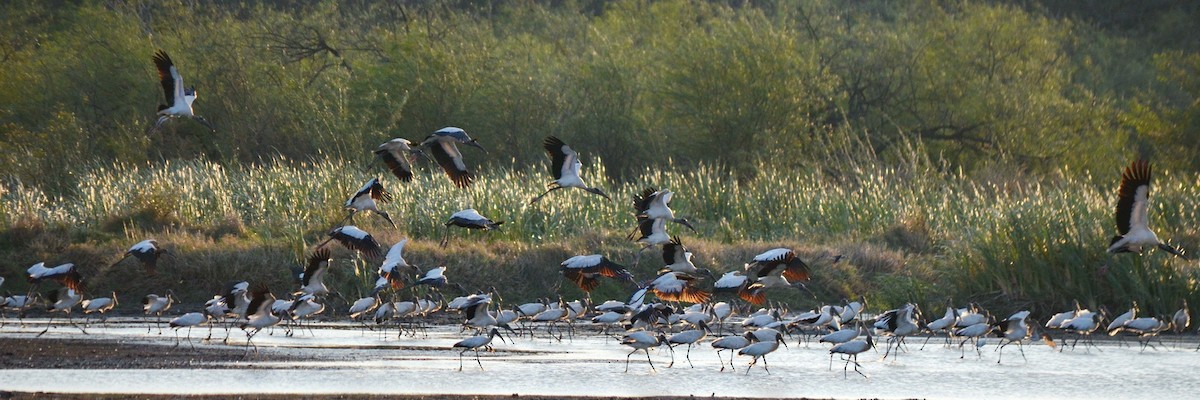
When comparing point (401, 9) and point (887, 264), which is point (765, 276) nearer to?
point (887, 264)

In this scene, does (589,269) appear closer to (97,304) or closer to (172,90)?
(172,90)

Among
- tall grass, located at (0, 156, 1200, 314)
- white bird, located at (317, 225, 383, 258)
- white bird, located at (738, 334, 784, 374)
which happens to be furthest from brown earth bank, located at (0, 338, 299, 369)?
A: tall grass, located at (0, 156, 1200, 314)

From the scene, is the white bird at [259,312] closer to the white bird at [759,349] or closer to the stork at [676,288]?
the stork at [676,288]

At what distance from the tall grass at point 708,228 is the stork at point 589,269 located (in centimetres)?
394

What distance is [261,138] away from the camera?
30281mm

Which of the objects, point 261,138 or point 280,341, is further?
point 261,138

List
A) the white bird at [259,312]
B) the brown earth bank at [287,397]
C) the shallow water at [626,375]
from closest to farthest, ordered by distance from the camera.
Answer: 1. the brown earth bank at [287,397]
2. the shallow water at [626,375]
3. the white bird at [259,312]

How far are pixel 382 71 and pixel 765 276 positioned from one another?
19.9 m

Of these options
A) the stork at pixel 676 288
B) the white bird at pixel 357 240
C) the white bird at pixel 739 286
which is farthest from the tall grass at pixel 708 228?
the stork at pixel 676 288

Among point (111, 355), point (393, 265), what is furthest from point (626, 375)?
point (111, 355)

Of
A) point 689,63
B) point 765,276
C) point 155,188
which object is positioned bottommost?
point 765,276

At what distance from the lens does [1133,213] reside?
11977mm

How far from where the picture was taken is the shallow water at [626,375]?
9648mm

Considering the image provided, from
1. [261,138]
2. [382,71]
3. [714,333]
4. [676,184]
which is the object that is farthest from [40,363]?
[382,71]
